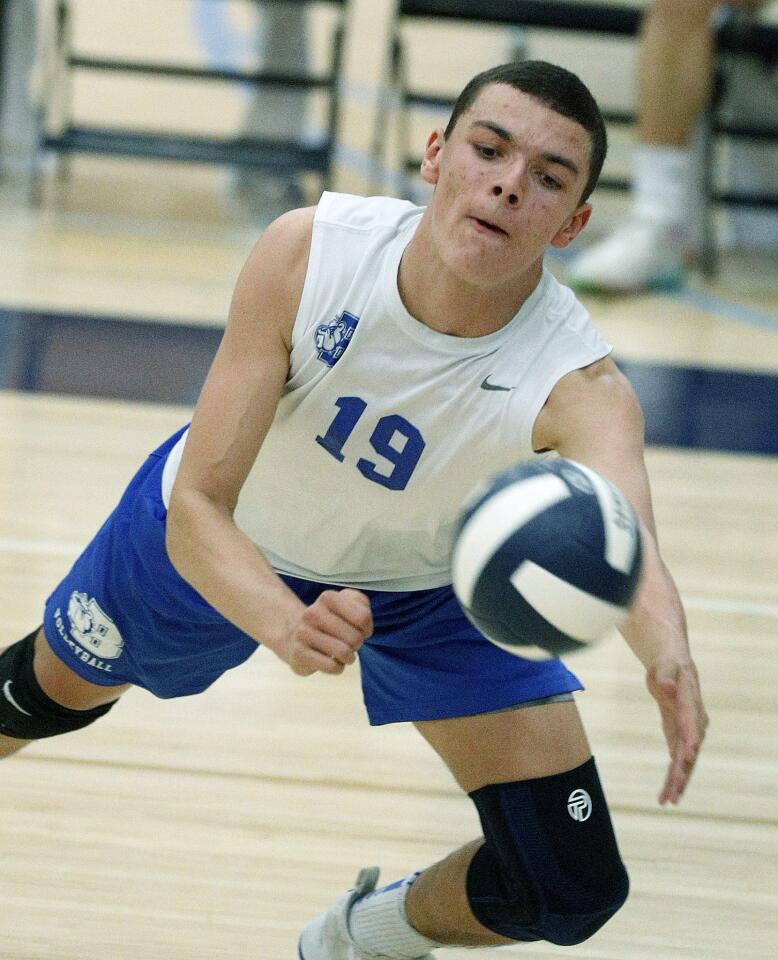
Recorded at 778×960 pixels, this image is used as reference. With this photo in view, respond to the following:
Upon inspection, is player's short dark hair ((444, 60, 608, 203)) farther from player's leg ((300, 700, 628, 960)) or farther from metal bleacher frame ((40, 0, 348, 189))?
metal bleacher frame ((40, 0, 348, 189))

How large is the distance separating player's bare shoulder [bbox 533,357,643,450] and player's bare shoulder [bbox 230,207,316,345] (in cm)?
39

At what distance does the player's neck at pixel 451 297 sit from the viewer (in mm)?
2172

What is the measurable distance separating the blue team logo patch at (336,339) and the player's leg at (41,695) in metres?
0.69

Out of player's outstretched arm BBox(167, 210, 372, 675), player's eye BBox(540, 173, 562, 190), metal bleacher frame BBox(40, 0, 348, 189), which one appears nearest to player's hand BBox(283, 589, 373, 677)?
player's outstretched arm BBox(167, 210, 372, 675)

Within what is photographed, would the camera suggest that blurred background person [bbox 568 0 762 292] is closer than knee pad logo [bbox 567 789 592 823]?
No

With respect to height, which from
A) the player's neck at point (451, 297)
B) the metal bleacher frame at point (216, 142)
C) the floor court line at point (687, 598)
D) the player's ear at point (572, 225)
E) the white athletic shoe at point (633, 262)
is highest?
the player's ear at point (572, 225)

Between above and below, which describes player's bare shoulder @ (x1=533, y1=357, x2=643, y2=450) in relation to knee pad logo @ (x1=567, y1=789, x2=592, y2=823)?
above

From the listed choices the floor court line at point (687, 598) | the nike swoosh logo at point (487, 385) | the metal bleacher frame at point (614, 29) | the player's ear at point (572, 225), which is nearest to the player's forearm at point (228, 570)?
the nike swoosh logo at point (487, 385)

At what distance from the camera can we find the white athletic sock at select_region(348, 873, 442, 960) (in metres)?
2.33

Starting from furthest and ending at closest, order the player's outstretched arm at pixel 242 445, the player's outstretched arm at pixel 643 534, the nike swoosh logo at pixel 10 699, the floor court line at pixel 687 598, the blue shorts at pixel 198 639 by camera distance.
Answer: the floor court line at pixel 687 598, the nike swoosh logo at pixel 10 699, the blue shorts at pixel 198 639, the player's outstretched arm at pixel 242 445, the player's outstretched arm at pixel 643 534

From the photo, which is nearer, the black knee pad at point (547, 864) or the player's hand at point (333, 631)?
the player's hand at point (333, 631)

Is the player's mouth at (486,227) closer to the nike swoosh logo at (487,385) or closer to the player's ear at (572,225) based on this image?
the player's ear at (572,225)

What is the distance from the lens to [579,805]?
219 centimetres

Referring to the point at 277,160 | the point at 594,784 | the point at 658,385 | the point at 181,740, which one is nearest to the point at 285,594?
the point at 594,784
